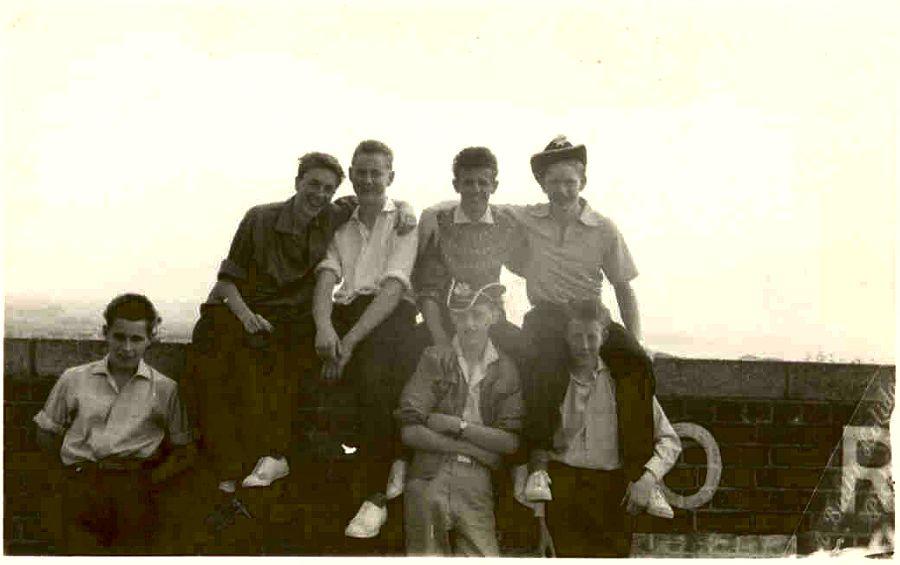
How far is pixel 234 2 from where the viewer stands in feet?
27.2

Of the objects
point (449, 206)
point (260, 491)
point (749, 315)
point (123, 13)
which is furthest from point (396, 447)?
point (123, 13)

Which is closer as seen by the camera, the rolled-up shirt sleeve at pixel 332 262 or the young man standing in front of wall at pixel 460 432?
the young man standing in front of wall at pixel 460 432

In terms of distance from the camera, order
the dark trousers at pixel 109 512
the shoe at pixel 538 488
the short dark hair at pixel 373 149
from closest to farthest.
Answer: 1. the dark trousers at pixel 109 512
2. the shoe at pixel 538 488
3. the short dark hair at pixel 373 149

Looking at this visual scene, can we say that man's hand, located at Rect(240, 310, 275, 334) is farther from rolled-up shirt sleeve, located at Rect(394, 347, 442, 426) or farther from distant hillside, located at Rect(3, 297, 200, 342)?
rolled-up shirt sleeve, located at Rect(394, 347, 442, 426)

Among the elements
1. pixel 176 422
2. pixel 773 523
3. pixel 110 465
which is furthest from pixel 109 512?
pixel 773 523

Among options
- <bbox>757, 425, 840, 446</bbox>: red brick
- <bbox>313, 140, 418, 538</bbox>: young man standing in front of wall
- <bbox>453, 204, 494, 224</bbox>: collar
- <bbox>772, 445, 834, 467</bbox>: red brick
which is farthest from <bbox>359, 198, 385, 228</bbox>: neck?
<bbox>772, 445, 834, 467</bbox>: red brick

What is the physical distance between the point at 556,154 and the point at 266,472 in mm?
2106

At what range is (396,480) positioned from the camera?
26.0 ft

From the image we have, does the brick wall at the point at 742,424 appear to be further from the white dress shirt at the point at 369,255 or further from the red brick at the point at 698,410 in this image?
the white dress shirt at the point at 369,255

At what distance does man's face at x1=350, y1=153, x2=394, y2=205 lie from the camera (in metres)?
8.14

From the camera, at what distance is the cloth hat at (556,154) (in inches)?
325

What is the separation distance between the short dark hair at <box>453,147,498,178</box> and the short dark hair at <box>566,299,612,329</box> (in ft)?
2.47

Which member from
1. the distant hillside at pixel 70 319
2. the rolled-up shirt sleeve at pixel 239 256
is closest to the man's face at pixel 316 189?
the rolled-up shirt sleeve at pixel 239 256

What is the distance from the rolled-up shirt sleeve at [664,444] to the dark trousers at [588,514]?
0.66ft
